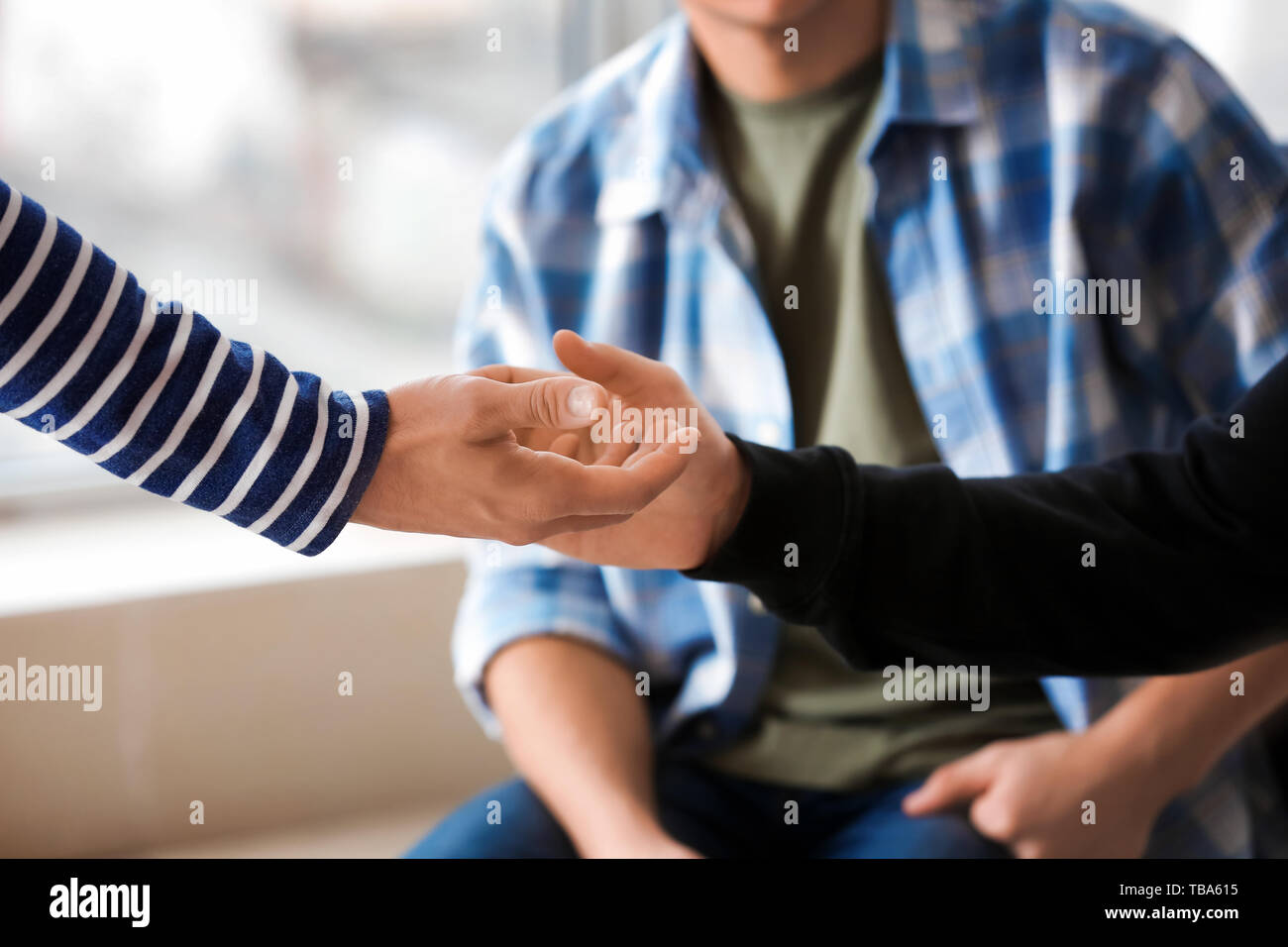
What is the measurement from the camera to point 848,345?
2.62 ft

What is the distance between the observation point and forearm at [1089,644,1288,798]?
0.73 meters

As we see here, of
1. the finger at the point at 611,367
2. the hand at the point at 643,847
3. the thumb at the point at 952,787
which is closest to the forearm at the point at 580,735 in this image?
the hand at the point at 643,847

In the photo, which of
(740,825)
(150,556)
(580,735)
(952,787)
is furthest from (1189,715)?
(150,556)

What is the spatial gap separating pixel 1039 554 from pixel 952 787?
0.18 metres

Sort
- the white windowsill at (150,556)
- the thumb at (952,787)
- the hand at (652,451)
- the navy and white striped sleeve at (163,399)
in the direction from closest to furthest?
the navy and white striped sleeve at (163,399) → the hand at (652,451) → the thumb at (952,787) → the white windowsill at (150,556)

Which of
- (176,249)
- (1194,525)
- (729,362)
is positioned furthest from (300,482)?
(176,249)

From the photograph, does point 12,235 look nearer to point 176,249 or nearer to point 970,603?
point 970,603

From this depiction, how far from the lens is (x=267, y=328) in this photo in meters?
1.19

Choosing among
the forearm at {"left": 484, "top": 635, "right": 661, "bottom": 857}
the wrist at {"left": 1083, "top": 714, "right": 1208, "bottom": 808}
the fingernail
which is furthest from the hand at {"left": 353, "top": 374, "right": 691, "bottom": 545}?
the wrist at {"left": 1083, "top": 714, "right": 1208, "bottom": 808}

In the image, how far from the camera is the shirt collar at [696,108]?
77cm

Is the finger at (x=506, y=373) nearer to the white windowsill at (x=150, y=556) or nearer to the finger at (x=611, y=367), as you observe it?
the finger at (x=611, y=367)

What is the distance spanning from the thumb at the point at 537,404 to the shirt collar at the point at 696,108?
1.03ft

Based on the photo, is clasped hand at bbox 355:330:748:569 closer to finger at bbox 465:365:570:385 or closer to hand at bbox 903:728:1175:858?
finger at bbox 465:365:570:385
